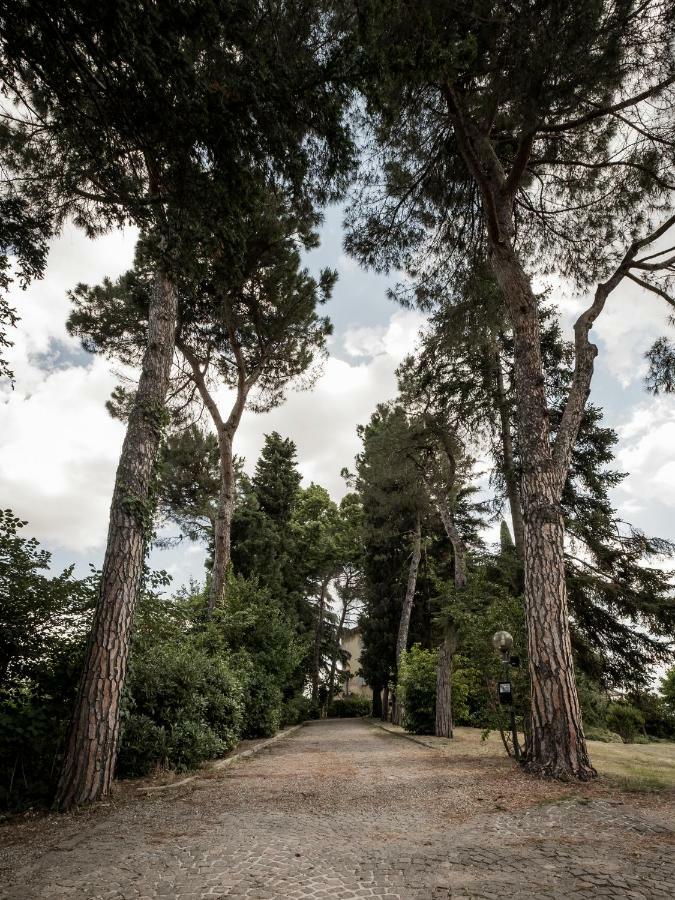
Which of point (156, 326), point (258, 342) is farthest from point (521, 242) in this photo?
point (156, 326)

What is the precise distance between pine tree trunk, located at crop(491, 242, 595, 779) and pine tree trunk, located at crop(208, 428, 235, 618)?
715cm

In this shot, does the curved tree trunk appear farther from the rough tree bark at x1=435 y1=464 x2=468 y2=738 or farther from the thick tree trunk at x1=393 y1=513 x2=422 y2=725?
the rough tree bark at x1=435 y1=464 x2=468 y2=738

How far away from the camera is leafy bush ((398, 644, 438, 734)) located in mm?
12594

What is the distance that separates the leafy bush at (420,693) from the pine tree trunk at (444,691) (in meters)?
0.75

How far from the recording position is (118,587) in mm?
4965

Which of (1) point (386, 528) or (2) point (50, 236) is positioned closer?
(2) point (50, 236)

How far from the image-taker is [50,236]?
4.21 m

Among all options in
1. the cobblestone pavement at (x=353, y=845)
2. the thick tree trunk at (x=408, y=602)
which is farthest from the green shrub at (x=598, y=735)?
the cobblestone pavement at (x=353, y=845)

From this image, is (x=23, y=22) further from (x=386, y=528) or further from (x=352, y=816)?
(x=386, y=528)

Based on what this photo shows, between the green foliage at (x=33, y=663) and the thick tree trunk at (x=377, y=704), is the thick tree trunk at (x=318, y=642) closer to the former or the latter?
the thick tree trunk at (x=377, y=704)

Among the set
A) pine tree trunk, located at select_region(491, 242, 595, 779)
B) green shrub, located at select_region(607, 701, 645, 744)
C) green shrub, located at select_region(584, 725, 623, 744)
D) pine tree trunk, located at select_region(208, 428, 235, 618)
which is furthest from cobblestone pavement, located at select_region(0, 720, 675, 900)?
green shrub, located at select_region(607, 701, 645, 744)

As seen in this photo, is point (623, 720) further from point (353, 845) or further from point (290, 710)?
point (353, 845)

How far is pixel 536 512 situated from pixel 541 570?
2.52 ft

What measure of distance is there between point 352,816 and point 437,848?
1.14 metres
